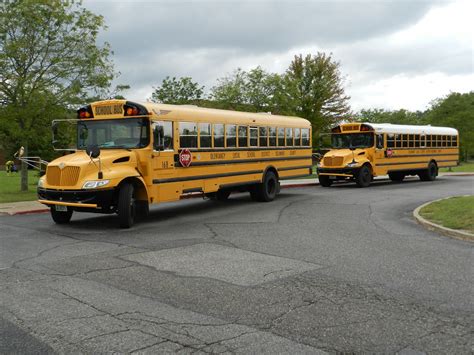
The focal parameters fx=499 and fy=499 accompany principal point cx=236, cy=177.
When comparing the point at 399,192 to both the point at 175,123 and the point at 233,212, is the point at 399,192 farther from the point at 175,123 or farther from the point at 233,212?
the point at 175,123

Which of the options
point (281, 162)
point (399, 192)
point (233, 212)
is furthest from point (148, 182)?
point (399, 192)

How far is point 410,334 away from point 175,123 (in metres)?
8.31

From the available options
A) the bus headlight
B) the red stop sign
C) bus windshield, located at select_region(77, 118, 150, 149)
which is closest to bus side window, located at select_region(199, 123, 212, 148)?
the red stop sign

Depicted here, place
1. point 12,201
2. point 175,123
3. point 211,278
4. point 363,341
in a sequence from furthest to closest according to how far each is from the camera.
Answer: point 12,201
point 175,123
point 211,278
point 363,341

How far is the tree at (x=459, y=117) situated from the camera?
1929 inches

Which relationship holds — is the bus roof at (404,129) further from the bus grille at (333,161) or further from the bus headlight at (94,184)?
the bus headlight at (94,184)

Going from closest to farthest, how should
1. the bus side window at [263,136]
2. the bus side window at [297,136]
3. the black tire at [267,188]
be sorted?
1. the bus side window at [263,136]
2. the black tire at [267,188]
3. the bus side window at [297,136]

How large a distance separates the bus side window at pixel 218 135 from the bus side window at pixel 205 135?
11.1 inches

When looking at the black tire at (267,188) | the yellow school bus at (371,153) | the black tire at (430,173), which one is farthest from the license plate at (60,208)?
the black tire at (430,173)

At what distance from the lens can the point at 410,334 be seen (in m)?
4.27

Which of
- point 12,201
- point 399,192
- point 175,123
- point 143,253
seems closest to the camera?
point 143,253

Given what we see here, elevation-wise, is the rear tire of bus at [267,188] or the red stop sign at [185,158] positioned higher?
the red stop sign at [185,158]

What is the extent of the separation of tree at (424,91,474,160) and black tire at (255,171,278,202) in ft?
127

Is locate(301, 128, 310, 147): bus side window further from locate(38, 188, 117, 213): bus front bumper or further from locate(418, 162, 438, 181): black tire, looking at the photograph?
locate(418, 162, 438, 181): black tire
